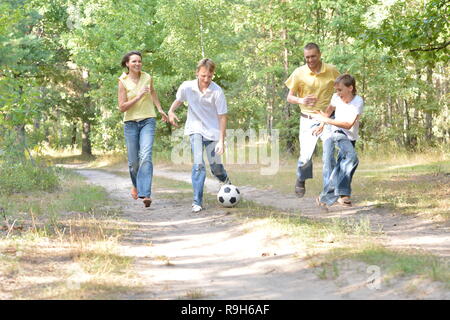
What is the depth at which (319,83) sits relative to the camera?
29.0 feet

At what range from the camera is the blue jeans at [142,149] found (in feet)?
28.8

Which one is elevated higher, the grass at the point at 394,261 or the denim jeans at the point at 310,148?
the denim jeans at the point at 310,148

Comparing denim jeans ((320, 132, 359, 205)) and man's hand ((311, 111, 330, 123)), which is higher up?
man's hand ((311, 111, 330, 123))

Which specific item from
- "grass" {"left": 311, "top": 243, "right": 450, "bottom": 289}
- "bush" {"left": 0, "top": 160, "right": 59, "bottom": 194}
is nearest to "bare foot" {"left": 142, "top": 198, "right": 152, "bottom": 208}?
"bush" {"left": 0, "top": 160, "right": 59, "bottom": 194}

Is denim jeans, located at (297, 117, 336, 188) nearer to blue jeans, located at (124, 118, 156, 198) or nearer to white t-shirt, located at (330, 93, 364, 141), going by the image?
white t-shirt, located at (330, 93, 364, 141)

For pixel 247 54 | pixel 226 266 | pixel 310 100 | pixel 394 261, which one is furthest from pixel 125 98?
pixel 247 54

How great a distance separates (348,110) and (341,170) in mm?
928

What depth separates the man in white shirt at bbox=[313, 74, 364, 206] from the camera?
27.0ft

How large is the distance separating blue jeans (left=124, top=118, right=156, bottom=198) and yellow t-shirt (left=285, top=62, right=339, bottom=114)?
2414 millimetres

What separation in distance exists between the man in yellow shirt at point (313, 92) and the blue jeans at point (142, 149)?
88.1 inches

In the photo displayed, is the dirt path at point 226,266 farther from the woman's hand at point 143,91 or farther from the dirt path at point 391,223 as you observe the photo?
the woman's hand at point 143,91

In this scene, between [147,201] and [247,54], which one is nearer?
[147,201]

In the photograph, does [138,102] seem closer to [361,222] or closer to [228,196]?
[228,196]

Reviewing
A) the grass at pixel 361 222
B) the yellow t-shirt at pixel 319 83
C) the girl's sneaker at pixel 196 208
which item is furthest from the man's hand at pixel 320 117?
the girl's sneaker at pixel 196 208
